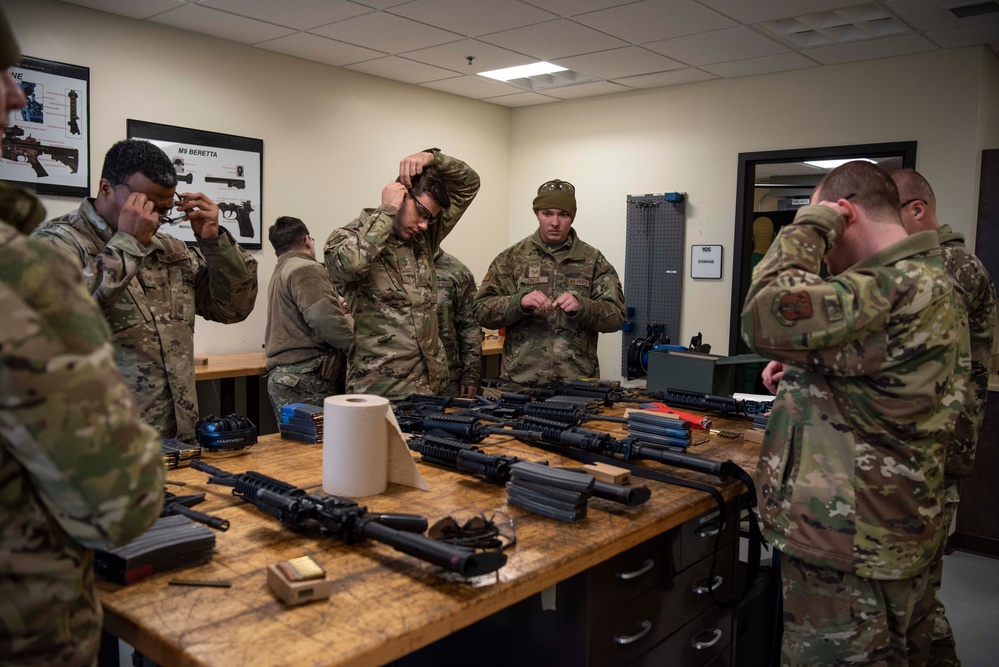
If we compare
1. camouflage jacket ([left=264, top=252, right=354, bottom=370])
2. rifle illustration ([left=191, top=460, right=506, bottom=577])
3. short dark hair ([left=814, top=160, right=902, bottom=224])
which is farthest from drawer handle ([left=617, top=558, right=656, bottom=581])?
camouflage jacket ([left=264, top=252, right=354, bottom=370])

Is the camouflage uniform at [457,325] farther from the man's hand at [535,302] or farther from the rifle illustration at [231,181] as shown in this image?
the rifle illustration at [231,181]

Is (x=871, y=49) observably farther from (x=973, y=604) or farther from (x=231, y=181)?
(x=231, y=181)

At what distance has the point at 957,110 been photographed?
4.78 meters

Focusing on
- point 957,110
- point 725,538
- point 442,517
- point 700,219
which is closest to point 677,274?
point 700,219

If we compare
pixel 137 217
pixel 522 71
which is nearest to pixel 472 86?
pixel 522 71

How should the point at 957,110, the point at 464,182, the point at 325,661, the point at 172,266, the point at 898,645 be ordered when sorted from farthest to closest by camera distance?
the point at 957,110, the point at 464,182, the point at 172,266, the point at 898,645, the point at 325,661

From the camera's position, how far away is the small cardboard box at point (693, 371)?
314 centimetres

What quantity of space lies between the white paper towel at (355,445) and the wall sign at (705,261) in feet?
15.0

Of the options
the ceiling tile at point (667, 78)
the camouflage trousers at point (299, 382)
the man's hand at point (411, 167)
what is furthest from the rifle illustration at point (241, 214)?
the ceiling tile at point (667, 78)

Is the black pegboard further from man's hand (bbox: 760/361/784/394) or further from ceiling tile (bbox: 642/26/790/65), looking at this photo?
man's hand (bbox: 760/361/784/394)

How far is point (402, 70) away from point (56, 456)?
5.31 meters

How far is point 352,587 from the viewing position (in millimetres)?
1308

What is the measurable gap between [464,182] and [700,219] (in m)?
3.10

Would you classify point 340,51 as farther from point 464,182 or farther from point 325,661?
point 325,661
